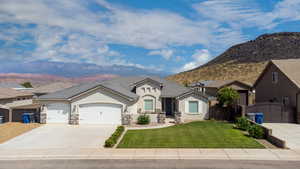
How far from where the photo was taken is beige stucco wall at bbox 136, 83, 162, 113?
3550cm

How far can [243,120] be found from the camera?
25000 mm

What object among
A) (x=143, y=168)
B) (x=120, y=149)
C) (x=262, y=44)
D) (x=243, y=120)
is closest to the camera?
(x=143, y=168)

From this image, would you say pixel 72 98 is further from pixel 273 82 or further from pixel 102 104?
pixel 273 82

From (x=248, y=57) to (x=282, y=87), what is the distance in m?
→ 81.4

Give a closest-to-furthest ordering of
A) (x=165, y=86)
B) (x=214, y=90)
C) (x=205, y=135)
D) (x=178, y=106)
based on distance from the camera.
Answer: (x=205, y=135) → (x=178, y=106) → (x=165, y=86) → (x=214, y=90)

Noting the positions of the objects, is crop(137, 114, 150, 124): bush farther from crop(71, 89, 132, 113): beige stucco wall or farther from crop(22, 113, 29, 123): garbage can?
crop(22, 113, 29, 123): garbage can

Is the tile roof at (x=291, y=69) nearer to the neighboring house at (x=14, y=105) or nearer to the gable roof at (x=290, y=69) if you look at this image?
the gable roof at (x=290, y=69)

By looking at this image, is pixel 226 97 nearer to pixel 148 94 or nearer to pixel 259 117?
pixel 259 117

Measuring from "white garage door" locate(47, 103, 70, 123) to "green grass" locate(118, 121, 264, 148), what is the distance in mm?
7970

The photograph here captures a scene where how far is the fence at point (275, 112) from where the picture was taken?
1130 inches

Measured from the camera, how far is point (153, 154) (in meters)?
16.6

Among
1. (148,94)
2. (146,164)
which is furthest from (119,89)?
(146,164)

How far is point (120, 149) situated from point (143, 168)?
160 inches

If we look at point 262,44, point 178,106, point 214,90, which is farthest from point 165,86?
point 262,44
